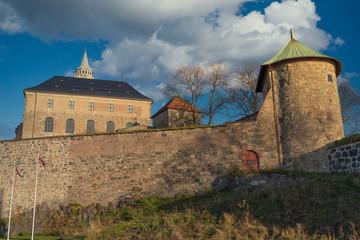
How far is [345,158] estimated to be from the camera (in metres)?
17.1

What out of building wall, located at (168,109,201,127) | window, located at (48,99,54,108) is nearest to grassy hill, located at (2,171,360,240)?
building wall, located at (168,109,201,127)

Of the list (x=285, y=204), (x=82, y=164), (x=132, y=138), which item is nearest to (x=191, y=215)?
(x=285, y=204)

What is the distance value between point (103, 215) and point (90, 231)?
3968mm

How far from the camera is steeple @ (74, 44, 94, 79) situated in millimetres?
81056

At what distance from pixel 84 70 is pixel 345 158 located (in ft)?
245

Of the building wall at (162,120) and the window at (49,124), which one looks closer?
the building wall at (162,120)

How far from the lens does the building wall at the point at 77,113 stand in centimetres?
3819

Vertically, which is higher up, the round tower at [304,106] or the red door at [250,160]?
the round tower at [304,106]

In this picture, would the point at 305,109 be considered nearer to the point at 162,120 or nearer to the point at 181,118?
the point at 181,118

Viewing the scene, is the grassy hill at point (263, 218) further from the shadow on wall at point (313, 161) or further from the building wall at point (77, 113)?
the building wall at point (77, 113)

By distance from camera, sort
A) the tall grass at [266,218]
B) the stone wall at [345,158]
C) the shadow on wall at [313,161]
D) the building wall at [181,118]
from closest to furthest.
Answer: the tall grass at [266,218], the stone wall at [345,158], the shadow on wall at [313,161], the building wall at [181,118]

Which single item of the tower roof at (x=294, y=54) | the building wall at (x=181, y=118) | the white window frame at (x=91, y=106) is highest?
the white window frame at (x=91, y=106)

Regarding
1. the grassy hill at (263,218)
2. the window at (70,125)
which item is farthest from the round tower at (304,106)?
the window at (70,125)

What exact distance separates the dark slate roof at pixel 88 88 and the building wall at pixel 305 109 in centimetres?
2660
